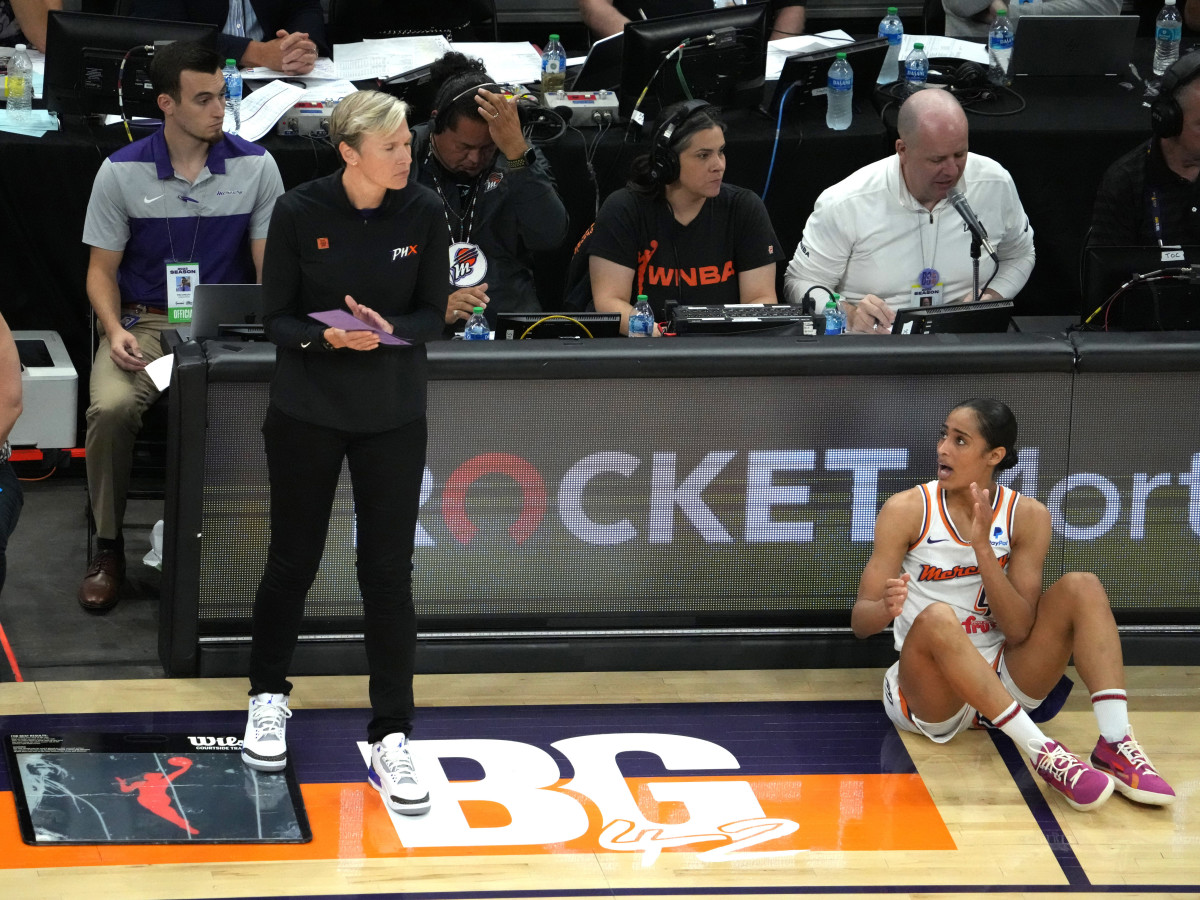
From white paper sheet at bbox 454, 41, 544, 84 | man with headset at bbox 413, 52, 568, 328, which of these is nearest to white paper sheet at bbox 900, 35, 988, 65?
white paper sheet at bbox 454, 41, 544, 84

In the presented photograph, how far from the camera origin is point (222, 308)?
4520 millimetres

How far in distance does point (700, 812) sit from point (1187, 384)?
1.85m

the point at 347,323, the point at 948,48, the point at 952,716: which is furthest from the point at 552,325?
the point at 948,48

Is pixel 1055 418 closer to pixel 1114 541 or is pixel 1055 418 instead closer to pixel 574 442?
pixel 1114 541

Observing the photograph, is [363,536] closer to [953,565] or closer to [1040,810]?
[953,565]

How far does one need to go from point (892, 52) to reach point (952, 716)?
3.52 meters

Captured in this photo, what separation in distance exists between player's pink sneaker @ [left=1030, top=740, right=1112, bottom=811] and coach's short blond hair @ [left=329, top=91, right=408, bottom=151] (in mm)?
2199

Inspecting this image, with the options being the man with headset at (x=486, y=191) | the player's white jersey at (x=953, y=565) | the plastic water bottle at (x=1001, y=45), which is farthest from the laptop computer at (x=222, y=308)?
the plastic water bottle at (x=1001, y=45)

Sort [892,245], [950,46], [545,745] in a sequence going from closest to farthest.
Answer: [545,745]
[892,245]
[950,46]

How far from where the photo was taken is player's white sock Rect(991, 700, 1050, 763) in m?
4.08

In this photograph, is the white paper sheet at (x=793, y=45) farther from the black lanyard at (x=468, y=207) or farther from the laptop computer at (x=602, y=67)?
the black lanyard at (x=468, y=207)

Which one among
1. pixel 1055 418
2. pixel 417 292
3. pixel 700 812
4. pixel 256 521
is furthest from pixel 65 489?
pixel 1055 418

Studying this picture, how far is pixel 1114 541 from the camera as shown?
15.1 ft

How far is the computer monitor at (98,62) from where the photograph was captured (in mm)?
5828
